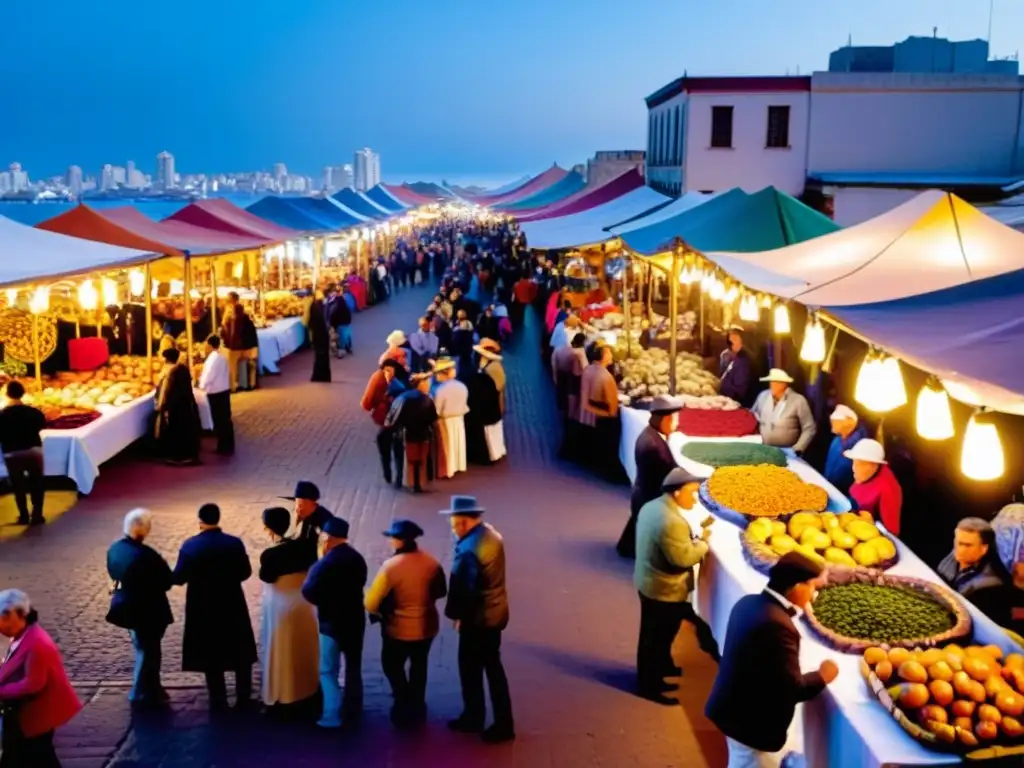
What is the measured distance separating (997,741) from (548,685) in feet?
10.1

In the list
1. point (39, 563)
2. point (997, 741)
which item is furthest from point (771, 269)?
point (39, 563)

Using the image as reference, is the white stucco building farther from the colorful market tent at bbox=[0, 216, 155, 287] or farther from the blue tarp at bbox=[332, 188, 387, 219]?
the colorful market tent at bbox=[0, 216, 155, 287]

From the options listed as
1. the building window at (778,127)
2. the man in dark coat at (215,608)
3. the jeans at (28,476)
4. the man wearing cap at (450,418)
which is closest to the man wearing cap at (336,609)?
the man in dark coat at (215,608)

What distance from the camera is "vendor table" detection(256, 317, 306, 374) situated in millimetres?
18547

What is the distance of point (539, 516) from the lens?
33.6 feet

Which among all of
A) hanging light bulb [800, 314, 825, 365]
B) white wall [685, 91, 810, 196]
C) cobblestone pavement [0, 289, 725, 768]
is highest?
white wall [685, 91, 810, 196]

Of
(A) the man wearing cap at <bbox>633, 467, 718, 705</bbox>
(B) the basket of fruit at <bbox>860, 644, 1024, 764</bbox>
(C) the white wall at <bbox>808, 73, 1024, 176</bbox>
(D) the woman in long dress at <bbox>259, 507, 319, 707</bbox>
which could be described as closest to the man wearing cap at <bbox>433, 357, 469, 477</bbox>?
(A) the man wearing cap at <bbox>633, 467, 718, 705</bbox>

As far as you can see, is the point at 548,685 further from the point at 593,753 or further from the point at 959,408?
the point at 959,408

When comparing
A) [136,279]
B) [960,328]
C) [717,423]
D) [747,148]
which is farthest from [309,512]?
[747,148]

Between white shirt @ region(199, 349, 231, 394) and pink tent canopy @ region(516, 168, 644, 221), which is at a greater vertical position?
pink tent canopy @ region(516, 168, 644, 221)

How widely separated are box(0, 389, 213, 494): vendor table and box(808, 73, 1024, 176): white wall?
21.9 metres

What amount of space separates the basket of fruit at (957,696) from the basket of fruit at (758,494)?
2.24 m

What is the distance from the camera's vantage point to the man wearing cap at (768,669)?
15.0 ft

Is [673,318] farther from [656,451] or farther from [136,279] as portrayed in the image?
[136,279]
